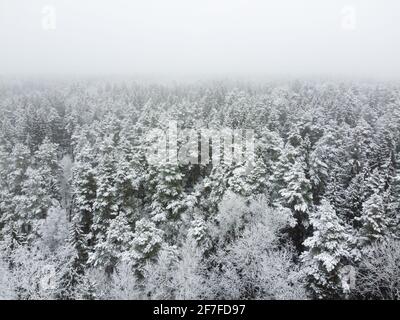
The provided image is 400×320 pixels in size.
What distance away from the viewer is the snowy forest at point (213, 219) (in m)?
28.0

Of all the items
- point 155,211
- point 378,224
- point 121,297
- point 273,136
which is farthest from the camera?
point 273,136

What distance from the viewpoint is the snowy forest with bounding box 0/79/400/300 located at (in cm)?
2805

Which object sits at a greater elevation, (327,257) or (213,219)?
(327,257)

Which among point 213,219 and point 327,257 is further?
point 213,219

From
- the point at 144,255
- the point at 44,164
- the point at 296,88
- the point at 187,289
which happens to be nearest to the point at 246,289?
the point at 187,289

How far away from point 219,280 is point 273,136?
2690 cm

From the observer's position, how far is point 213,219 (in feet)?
134

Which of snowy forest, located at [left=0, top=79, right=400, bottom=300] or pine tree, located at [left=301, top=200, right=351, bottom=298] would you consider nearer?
snowy forest, located at [left=0, top=79, right=400, bottom=300]

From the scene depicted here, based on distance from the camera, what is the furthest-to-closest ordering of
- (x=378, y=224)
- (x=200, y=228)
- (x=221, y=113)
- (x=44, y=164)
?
(x=221, y=113) → (x=44, y=164) → (x=200, y=228) → (x=378, y=224)

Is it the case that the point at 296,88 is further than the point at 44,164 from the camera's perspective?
Yes

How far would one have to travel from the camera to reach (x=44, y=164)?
60656 mm

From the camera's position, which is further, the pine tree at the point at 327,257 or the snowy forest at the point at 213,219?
the pine tree at the point at 327,257
